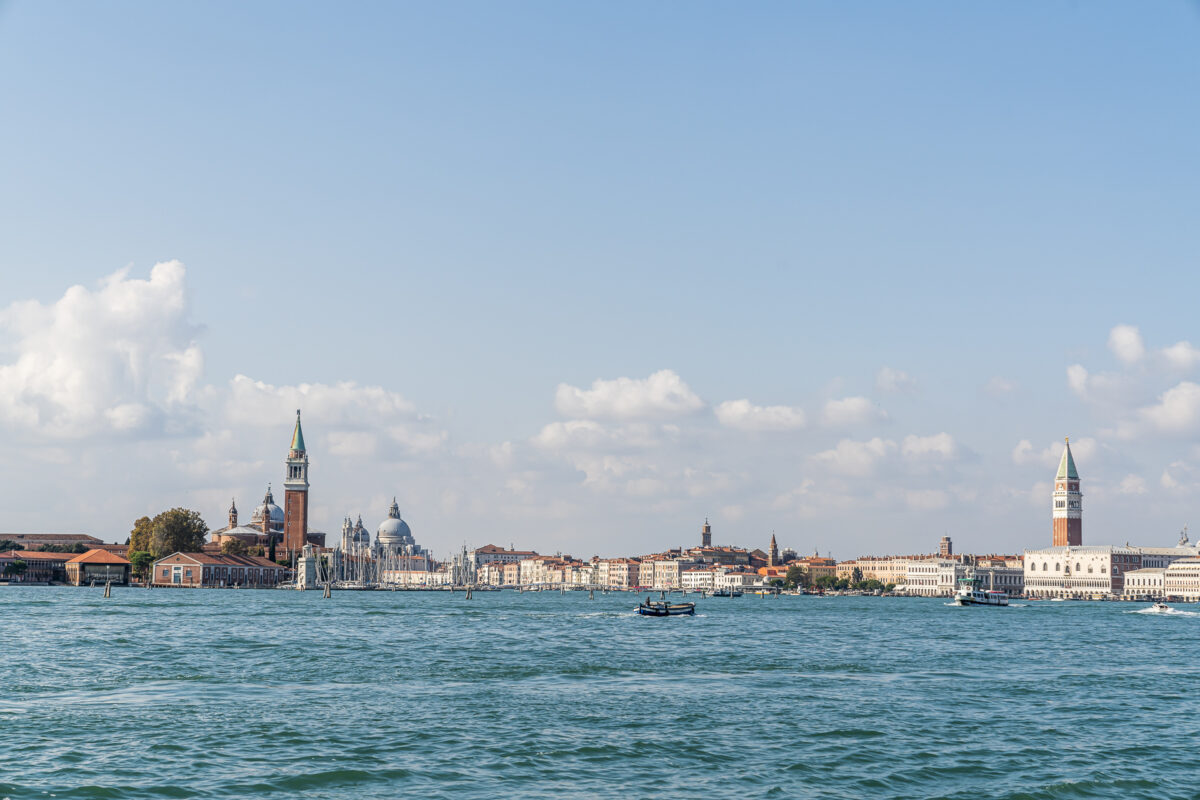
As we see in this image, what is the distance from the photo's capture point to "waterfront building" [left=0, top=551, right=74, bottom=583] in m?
144

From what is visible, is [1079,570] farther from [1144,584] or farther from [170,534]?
[170,534]

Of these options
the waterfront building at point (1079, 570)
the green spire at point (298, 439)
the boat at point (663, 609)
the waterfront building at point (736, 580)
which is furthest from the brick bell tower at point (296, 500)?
the waterfront building at point (1079, 570)

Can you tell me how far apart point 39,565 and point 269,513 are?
31.4 m

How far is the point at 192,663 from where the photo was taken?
3266cm

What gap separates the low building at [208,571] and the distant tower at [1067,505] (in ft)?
356

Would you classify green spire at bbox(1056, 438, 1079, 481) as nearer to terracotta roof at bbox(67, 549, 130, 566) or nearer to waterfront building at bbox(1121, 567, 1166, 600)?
waterfront building at bbox(1121, 567, 1166, 600)

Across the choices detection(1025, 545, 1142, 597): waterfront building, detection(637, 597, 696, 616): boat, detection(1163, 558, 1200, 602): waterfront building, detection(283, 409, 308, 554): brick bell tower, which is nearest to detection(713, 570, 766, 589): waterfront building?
detection(1025, 545, 1142, 597): waterfront building

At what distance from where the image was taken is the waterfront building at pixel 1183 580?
156375 millimetres

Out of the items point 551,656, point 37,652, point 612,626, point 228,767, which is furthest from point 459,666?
point 612,626

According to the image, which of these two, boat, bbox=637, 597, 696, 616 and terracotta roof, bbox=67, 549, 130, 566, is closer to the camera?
boat, bbox=637, 597, 696, 616

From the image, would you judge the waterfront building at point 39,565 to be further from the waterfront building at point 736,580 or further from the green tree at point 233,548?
the waterfront building at point 736,580

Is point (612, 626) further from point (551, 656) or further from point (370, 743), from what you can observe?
point (370, 743)

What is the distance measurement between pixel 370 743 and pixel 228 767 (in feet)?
8.60

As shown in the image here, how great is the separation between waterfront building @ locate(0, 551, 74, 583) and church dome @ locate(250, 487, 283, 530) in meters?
27.0
